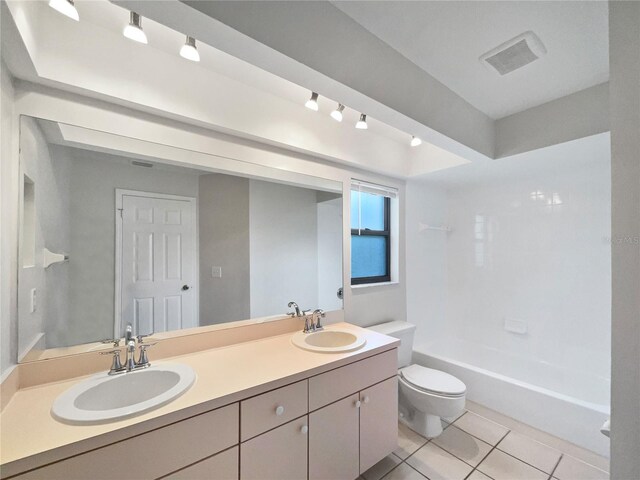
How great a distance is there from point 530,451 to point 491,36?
8.38ft

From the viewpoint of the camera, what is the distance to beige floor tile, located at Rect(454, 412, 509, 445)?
1885 mm

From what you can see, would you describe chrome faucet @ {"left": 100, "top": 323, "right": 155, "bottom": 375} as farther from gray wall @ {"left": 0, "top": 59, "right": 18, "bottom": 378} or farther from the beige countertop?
gray wall @ {"left": 0, "top": 59, "right": 18, "bottom": 378}

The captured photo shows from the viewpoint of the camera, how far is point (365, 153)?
221 cm

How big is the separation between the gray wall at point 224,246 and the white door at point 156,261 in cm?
7

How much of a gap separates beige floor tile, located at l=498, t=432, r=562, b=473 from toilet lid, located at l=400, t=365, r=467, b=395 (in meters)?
0.48

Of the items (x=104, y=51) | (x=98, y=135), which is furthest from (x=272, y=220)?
(x=104, y=51)

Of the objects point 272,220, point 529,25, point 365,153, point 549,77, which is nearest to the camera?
point 529,25

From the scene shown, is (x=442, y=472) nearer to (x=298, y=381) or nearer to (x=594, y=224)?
(x=298, y=381)

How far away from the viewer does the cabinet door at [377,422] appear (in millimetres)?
1482

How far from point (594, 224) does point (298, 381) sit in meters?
2.85

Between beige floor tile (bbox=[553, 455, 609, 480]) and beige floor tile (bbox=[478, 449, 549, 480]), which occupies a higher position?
beige floor tile (bbox=[553, 455, 609, 480])

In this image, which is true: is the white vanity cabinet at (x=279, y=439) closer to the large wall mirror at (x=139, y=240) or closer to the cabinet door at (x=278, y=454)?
the cabinet door at (x=278, y=454)

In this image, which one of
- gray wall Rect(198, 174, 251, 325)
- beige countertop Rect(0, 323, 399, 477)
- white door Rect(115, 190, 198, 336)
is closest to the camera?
beige countertop Rect(0, 323, 399, 477)

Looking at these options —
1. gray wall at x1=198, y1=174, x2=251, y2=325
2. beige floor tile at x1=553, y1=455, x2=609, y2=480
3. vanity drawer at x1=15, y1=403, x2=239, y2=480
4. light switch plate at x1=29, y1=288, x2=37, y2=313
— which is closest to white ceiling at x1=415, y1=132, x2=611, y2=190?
gray wall at x1=198, y1=174, x2=251, y2=325
